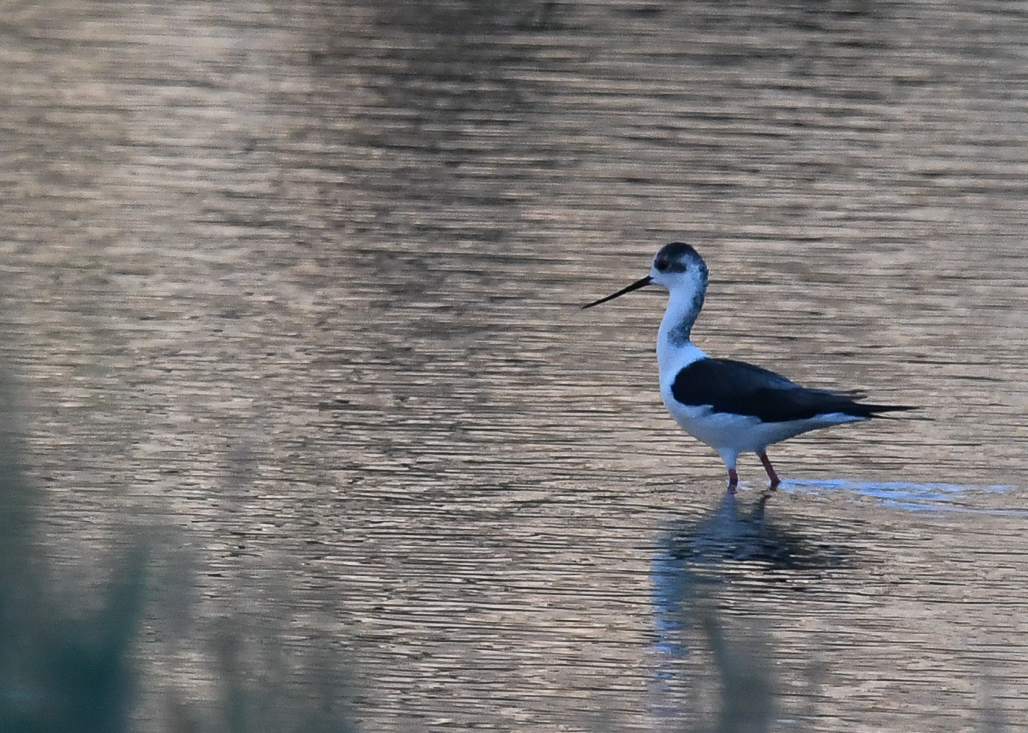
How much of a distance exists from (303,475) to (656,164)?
8.00 m

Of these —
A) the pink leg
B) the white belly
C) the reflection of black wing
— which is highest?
the reflection of black wing

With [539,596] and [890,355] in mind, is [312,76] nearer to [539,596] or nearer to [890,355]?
[890,355]

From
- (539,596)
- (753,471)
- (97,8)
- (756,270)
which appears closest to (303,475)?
(539,596)

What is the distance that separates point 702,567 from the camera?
7.85 meters

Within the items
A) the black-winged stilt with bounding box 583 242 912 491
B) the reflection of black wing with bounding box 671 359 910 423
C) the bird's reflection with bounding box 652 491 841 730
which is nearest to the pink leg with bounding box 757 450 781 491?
the black-winged stilt with bounding box 583 242 912 491

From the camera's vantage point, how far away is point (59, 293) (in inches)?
454

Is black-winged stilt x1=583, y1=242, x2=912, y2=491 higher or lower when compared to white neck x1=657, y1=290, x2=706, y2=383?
lower

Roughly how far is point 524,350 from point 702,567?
323 centimetres

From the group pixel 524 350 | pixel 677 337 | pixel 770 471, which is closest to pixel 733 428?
pixel 770 471

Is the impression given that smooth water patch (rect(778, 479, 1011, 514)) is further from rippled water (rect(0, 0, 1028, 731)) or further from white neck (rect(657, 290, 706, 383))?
white neck (rect(657, 290, 706, 383))

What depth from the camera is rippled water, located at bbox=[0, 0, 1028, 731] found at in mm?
6695

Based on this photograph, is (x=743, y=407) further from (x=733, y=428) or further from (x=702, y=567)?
(x=702, y=567)

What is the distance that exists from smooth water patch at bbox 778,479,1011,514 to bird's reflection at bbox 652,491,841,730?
0.75 ft

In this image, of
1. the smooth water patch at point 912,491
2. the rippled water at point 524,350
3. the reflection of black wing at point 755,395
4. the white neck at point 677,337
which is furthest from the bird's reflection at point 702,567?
the white neck at point 677,337
